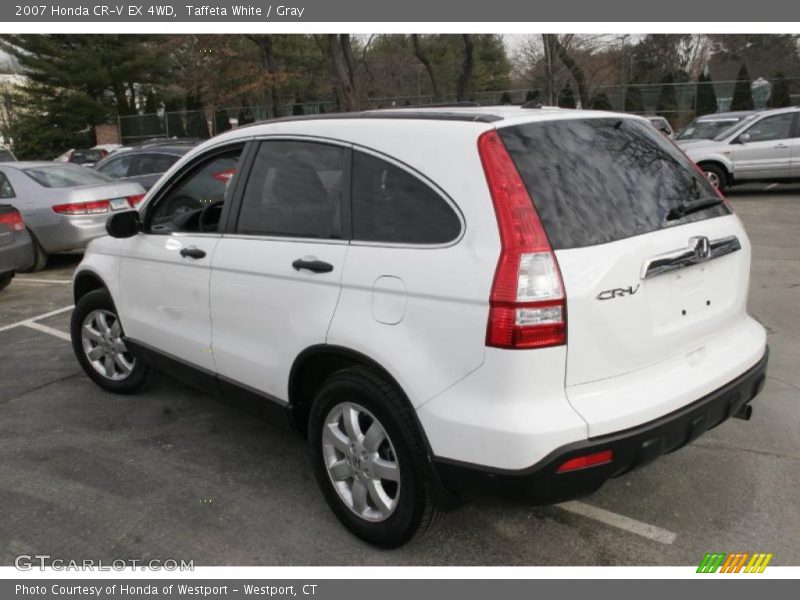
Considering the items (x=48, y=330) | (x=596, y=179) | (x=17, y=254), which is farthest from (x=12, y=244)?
(x=596, y=179)

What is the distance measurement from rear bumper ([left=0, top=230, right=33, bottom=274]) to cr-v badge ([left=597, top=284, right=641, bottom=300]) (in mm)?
7427

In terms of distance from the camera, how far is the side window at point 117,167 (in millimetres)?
12132

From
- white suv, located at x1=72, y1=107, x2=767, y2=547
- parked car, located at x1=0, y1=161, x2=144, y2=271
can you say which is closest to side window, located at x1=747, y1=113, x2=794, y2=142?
parked car, located at x1=0, y1=161, x2=144, y2=271

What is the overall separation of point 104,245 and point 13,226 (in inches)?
165

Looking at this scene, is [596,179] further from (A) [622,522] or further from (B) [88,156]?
(B) [88,156]

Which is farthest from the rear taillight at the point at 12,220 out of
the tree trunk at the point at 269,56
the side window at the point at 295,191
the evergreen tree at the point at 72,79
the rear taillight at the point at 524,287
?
the evergreen tree at the point at 72,79

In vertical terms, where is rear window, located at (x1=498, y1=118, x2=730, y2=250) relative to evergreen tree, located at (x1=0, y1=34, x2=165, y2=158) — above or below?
below

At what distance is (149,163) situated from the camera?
470 inches

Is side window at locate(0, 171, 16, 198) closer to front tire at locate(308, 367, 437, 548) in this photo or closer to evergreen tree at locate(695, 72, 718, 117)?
front tire at locate(308, 367, 437, 548)

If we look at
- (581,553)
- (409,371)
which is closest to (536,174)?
(409,371)

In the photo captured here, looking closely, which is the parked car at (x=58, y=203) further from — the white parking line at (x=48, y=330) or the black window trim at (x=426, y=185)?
the black window trim at (x=426, y=185)

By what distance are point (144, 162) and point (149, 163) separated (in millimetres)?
105

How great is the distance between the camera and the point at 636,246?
2547 mm

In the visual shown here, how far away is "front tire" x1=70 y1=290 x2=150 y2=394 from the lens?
15.4ft
